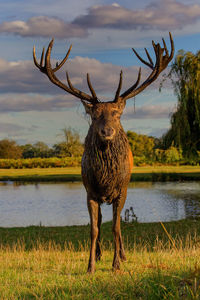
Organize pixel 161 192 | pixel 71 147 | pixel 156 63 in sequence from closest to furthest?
pixel 156 63
pixel 161 192
pixel 71 147

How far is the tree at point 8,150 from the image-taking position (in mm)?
78312

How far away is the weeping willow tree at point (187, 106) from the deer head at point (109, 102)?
11.7 meters

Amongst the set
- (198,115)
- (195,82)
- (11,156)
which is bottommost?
(11,156)

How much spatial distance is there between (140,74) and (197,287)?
3.26 metres

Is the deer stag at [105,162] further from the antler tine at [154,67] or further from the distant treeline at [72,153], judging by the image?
the distant treeline at [72,153]

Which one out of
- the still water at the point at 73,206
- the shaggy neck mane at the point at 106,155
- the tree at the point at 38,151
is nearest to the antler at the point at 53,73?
the shaggy neck mane at the point at 106,155

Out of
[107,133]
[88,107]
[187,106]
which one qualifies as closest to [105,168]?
[107,133]

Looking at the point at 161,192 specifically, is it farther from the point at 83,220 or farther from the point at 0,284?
the point at 0,284

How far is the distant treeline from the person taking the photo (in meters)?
18.0

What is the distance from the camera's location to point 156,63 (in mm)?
6645

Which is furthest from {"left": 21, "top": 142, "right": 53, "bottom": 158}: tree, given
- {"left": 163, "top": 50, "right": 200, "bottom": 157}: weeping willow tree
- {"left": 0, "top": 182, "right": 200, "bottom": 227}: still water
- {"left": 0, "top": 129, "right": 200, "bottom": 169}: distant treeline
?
{"left": 163, "top": 50, "right": 200, "bottom": 157}: weeping willow tree

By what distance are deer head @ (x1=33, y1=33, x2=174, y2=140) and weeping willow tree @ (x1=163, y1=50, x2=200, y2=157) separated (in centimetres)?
1175

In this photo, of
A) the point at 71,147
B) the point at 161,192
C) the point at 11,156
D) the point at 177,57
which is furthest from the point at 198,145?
the point at 11,156

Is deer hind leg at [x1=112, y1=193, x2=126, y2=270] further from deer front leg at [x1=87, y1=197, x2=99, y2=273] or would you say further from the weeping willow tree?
the weeping willow tree
